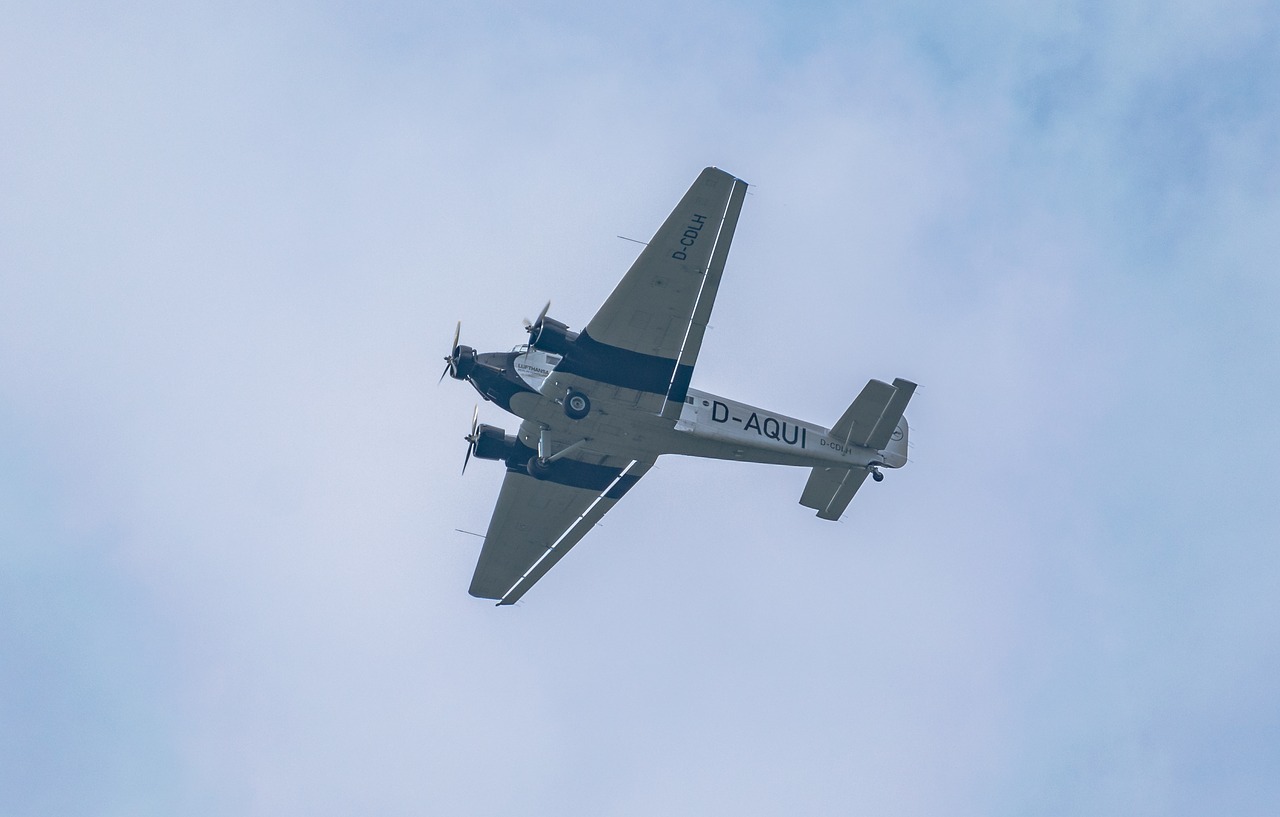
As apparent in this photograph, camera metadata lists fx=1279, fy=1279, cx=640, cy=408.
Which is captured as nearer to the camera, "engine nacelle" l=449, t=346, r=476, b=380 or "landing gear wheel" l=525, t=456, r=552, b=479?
"engine nacelle" l=449, t=346, r=476, b=380

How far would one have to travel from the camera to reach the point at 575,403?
39.4 meters

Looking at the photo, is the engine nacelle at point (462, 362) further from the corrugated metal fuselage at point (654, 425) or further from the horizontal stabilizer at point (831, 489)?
the horizontal stabilizer at point (831, 489)

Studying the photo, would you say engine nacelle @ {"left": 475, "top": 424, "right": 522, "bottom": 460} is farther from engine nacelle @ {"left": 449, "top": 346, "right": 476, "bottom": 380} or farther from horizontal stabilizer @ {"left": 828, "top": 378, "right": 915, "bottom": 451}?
horizontal stabilizer @ {"left": 828, "top": 378, "right": 915, "bottom": 451}

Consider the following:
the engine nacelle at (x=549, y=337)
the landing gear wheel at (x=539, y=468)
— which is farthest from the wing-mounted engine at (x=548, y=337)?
the landing gear wheel at (x=539, y=468)

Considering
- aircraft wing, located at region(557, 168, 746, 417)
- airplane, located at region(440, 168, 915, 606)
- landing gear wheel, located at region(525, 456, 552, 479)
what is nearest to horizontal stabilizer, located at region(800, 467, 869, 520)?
airplane, located at region(440, 168, 915, 606)

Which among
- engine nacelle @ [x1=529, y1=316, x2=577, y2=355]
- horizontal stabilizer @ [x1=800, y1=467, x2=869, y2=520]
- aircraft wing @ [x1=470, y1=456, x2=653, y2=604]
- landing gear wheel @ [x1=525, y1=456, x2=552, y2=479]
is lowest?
aircraft wing @ [x1=470, y1=456, x2=653, y2=604]

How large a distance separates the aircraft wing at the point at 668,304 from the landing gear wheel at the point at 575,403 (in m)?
0.78

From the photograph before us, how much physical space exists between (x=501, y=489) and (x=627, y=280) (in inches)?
416

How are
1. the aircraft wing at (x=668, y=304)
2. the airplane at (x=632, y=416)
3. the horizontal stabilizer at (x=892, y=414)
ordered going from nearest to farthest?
the aircraft wing at (x=668, y=304) < the airplane at (x=632, y=416) < the horizontal stabilizer at (x=892, y=414)

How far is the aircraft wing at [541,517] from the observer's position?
43812mm

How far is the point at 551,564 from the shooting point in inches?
1817

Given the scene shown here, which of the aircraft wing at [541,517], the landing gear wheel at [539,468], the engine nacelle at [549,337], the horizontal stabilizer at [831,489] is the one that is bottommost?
the aircraft wing at [541,517]

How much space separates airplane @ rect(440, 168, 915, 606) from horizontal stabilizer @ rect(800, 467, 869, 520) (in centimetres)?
4

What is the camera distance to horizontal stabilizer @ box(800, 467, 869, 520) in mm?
43562
